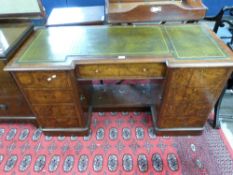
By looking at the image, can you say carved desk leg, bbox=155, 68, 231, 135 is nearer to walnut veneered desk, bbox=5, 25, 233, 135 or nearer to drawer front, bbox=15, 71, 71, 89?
walnut veneered desk, bbox=5, 25, 233, 135

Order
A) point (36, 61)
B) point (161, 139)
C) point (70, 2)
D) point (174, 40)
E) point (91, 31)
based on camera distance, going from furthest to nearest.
A: point (70, 2)
point (161, 139)
point (91, 31)
point (174, 40)
point (36, 61)

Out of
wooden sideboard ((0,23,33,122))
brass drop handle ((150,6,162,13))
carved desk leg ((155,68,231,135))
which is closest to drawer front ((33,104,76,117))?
wooden sideboard ((0,23,33,122))

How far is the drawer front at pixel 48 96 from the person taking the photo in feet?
4.08

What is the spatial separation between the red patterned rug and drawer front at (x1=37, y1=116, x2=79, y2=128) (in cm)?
14

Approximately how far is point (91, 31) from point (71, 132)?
0.85 m

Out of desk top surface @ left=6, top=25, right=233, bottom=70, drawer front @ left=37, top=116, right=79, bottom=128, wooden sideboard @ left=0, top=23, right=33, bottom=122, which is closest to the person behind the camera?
desk top surface @ left=6, top=25, right=233, bottom=70

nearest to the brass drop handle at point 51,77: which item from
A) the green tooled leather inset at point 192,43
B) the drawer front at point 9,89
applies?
the drawer front at point 9,89

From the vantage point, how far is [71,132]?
1.57 m

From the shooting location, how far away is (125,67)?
114 centimetres

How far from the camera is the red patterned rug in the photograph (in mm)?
1373

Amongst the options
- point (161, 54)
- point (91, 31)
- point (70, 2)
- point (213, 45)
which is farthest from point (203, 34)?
point (70, 2)

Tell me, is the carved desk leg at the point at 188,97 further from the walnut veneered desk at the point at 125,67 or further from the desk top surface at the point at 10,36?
the desk top surface at the point at 10,36

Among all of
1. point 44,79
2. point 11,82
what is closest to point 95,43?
point 44,79

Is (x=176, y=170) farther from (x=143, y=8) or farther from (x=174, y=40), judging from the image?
(x=143, y=8)
